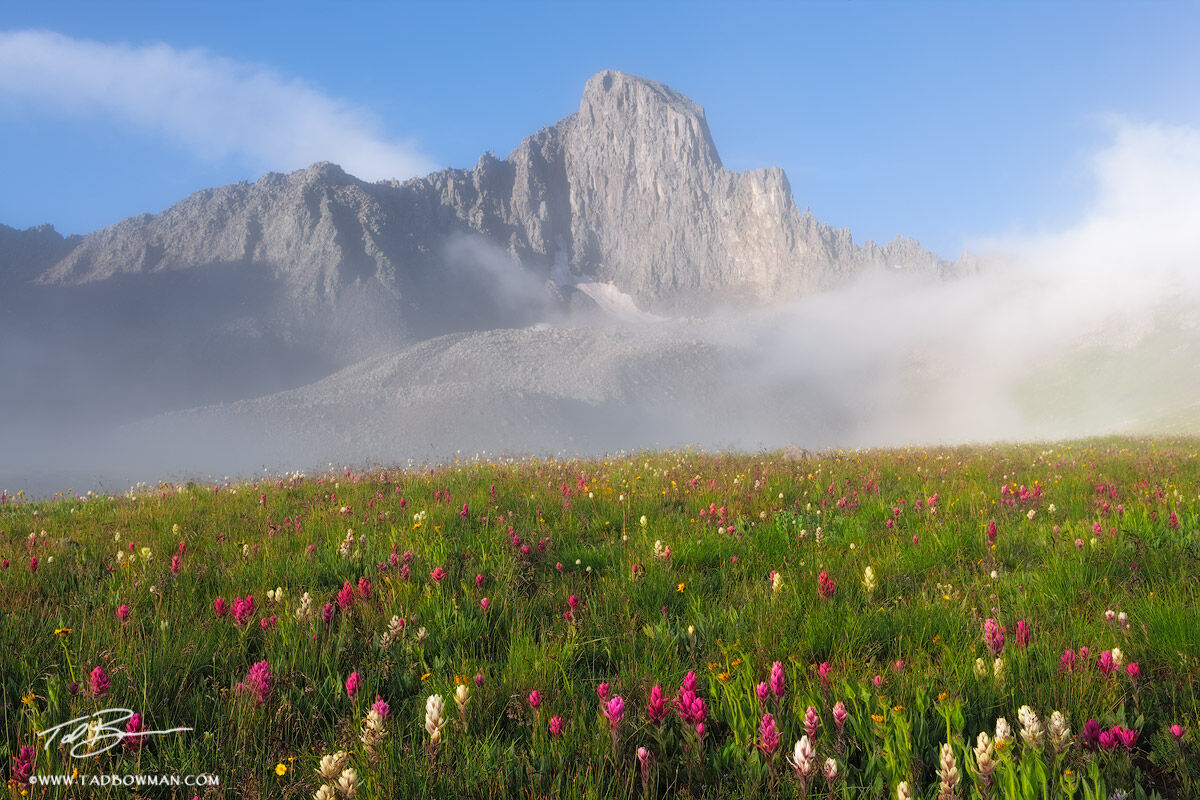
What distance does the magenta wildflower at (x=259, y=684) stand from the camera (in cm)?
260

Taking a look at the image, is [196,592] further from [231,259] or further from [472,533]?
[231,259]

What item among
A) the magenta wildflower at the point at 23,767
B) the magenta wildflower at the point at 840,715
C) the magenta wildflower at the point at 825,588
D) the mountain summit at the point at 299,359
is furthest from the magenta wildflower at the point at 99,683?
the mountain summit at the point at 299,359

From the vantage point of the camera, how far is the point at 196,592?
4.12 metres

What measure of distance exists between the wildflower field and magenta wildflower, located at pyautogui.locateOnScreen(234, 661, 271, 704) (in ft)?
0.03

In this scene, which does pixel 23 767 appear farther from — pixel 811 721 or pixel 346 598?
pixel 811 721

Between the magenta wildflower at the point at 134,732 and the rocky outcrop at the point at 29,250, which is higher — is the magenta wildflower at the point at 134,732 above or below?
below

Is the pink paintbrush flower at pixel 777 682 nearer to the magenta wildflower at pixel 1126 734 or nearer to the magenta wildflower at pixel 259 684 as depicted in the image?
the magenta wildflower at pixel 1126 734

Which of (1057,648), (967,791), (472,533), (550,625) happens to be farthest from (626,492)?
(967,791)

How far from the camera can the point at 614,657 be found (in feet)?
10.6

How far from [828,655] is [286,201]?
234 m

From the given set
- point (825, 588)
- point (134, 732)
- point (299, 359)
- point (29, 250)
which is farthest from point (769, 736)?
point (29, 250)
